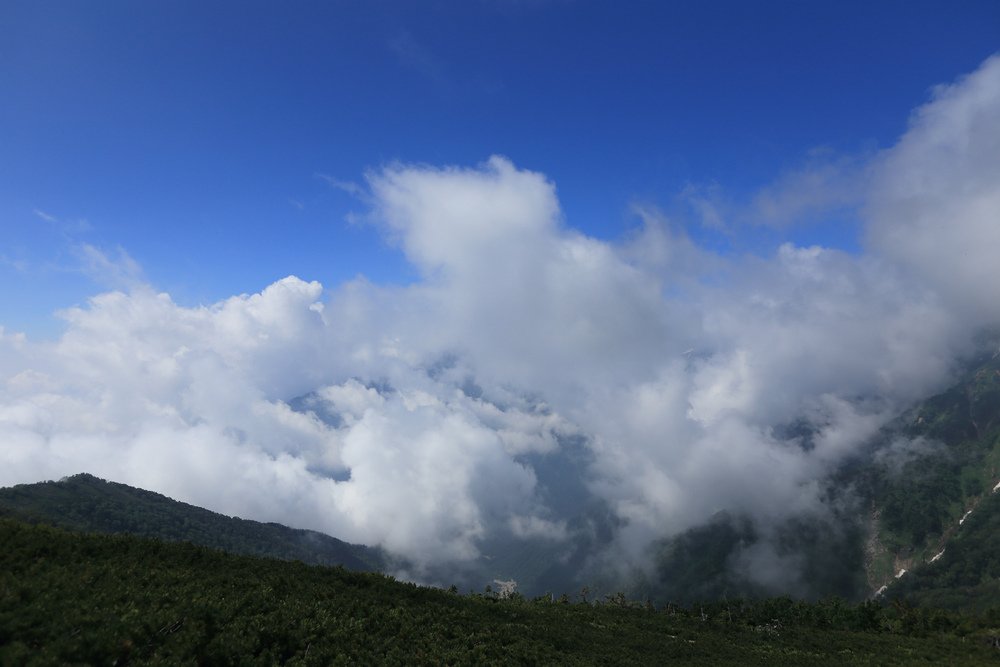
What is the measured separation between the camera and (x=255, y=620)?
38.3 m

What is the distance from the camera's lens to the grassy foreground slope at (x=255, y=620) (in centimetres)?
3092

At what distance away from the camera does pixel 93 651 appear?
2847 cm

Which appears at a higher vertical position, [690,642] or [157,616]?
[157,616]

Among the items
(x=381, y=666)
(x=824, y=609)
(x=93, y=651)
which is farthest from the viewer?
(x=824, y=609)

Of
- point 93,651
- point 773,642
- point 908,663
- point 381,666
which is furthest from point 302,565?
point 908,663

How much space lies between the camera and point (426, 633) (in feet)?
159

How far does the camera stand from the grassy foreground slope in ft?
101

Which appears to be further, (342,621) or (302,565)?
(302,565)

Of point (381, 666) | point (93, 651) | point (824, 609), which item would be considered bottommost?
point (824, 609)

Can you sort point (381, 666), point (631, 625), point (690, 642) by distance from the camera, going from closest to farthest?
point (381, 666), point (690, 642), point (631, 625)

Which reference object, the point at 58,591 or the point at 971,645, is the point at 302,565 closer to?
the point at 58,591

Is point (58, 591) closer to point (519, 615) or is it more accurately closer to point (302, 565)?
point (302, 565)

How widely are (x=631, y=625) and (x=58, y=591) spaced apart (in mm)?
79241

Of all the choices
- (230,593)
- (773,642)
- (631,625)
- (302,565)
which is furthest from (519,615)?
(773,642)
